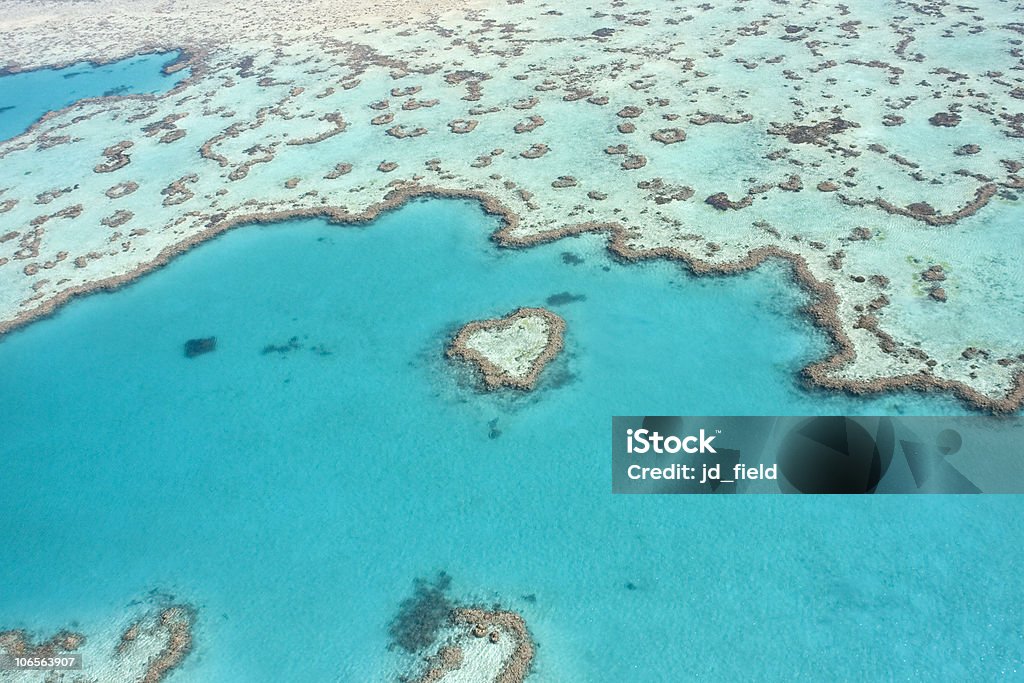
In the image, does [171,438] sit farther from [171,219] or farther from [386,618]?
[171,219]

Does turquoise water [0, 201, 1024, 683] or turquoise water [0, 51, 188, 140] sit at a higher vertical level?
turquoise water [0, 51, 188, 140]

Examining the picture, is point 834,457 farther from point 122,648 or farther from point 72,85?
point 72,85

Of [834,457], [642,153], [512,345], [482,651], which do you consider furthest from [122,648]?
[642,153]

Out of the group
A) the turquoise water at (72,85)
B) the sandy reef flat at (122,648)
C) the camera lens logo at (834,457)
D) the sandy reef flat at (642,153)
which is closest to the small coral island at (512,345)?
the sandy reef flat at (642,153)

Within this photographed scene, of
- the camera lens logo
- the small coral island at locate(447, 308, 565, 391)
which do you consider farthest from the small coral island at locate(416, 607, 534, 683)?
the camera lens logo

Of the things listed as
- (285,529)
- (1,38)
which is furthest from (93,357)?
(1,38)

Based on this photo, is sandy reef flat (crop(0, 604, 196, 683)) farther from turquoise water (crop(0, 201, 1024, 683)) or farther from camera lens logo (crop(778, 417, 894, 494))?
camera lens logo (crop(778, 417, 894, 494))
